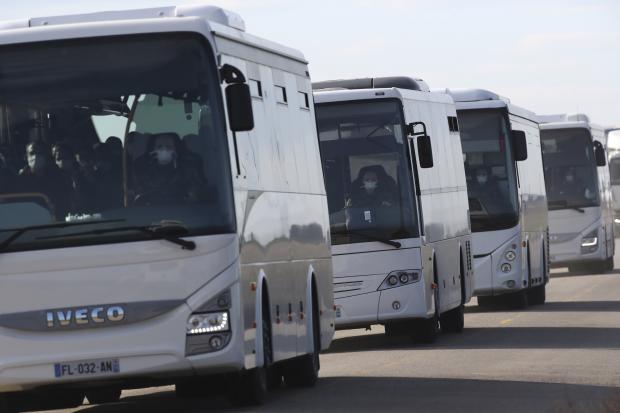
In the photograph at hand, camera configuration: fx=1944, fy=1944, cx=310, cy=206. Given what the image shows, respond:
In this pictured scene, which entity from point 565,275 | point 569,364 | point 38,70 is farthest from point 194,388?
point 565,275

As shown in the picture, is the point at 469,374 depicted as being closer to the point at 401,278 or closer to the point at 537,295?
the point at 401,278

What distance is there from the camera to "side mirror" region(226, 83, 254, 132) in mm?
14000

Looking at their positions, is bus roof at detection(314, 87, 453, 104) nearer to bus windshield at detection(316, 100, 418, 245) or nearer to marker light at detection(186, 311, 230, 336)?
bus windshield at detection(316, 100, 418, 245)

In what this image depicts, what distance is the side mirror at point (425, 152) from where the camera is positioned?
917 inches

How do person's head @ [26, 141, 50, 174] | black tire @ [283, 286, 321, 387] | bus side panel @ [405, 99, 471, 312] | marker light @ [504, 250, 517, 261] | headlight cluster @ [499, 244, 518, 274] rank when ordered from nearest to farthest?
person's head @ [26, 141, 50, 174]
black tire @ [283, 286, 321, 387]
bus side panel @ [405, 99, 471, 312]
headlight cluster @ [499, 244, 518, 274]
marker light @ [504, 250, 517, 261]

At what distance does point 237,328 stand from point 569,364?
20.9ft

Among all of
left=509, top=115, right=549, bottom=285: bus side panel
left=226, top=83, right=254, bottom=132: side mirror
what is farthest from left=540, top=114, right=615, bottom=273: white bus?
left=226, top=83, right=254, bottom=132: side mirror

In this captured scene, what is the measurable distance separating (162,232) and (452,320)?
1328 cm

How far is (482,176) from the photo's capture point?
31438 millimetres

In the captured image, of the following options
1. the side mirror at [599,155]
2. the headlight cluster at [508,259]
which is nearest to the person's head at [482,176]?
the headlight cluster at [508,259]

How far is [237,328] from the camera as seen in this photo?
45.3 feet

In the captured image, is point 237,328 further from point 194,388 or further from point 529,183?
point 529,183

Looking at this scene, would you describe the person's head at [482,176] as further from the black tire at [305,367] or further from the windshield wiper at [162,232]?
the windshield wiper at [162,232]

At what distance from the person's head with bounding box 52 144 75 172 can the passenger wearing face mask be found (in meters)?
0.04
